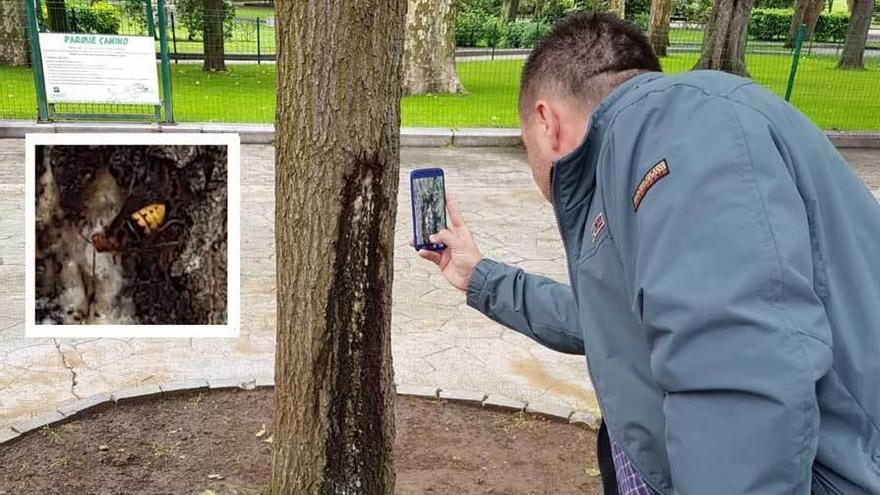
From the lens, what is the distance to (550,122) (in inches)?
57.3

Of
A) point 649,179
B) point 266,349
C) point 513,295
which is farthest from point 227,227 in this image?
point 266,349

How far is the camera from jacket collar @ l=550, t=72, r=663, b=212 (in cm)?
129

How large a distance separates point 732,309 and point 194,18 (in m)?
19.7

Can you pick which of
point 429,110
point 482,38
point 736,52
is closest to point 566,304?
point 429,110

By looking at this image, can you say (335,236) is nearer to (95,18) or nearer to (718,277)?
(718,277)

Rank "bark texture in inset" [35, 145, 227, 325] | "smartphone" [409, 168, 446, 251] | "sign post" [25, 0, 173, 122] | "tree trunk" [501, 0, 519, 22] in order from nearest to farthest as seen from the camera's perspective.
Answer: "smartphone" [409, 168, 446, 251] < "bark texture in inset" [35, 145, 227, 325] < "sign post" [25, 0, 173, 122] < "tree trunk" [501, 0, 519, 22]

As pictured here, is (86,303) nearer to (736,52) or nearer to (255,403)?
(255,403)

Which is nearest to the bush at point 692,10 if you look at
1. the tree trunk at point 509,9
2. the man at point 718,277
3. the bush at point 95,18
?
the tree trunk at point 509,9

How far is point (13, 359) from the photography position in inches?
163

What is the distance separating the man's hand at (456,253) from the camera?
2.11 meters

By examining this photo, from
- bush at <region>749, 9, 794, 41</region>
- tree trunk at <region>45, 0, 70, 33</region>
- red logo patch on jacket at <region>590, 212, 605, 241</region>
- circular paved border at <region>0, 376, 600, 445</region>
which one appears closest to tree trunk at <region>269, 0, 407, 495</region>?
red logo patch on jacket at <region>590, 212, 605, 241</region>

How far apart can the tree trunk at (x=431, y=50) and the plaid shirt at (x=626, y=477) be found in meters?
12.8

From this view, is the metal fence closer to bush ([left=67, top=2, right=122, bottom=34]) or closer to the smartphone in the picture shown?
bush ([left=67, top=2, right=122, bottom=34])

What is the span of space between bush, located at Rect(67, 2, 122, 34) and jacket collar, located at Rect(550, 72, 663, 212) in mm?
11613
